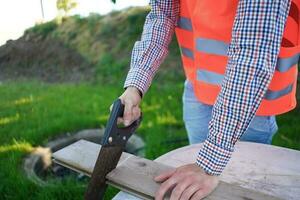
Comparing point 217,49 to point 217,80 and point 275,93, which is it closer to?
point 217,80

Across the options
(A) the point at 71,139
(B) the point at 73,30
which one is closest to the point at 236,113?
(A) the point at 71,139

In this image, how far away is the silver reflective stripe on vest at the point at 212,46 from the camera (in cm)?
160

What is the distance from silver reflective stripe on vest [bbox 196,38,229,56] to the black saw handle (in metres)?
0.43

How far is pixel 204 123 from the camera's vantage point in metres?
1.90

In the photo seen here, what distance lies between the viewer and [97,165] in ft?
4.74

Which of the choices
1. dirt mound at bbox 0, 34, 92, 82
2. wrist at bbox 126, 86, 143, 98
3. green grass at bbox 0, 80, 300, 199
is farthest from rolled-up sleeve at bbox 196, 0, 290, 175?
dirt mound at bbox 0, 34, 92, 82

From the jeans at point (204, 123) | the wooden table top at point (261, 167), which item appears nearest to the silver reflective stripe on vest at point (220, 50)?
the jeans at point (204, 123)

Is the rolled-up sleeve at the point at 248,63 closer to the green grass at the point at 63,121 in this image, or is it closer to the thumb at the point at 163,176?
the thumb at the point at 163,176

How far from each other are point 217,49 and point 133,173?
1.89 feet

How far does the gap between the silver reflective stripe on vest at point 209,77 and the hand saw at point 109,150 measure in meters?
0.37

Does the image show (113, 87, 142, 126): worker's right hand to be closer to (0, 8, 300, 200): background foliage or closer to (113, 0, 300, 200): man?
(113, 0, 300, 200): man

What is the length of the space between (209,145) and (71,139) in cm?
225

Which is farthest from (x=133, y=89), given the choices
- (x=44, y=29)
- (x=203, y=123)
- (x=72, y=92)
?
(x=44, y=29)

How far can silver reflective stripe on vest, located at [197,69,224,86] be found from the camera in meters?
1.67
